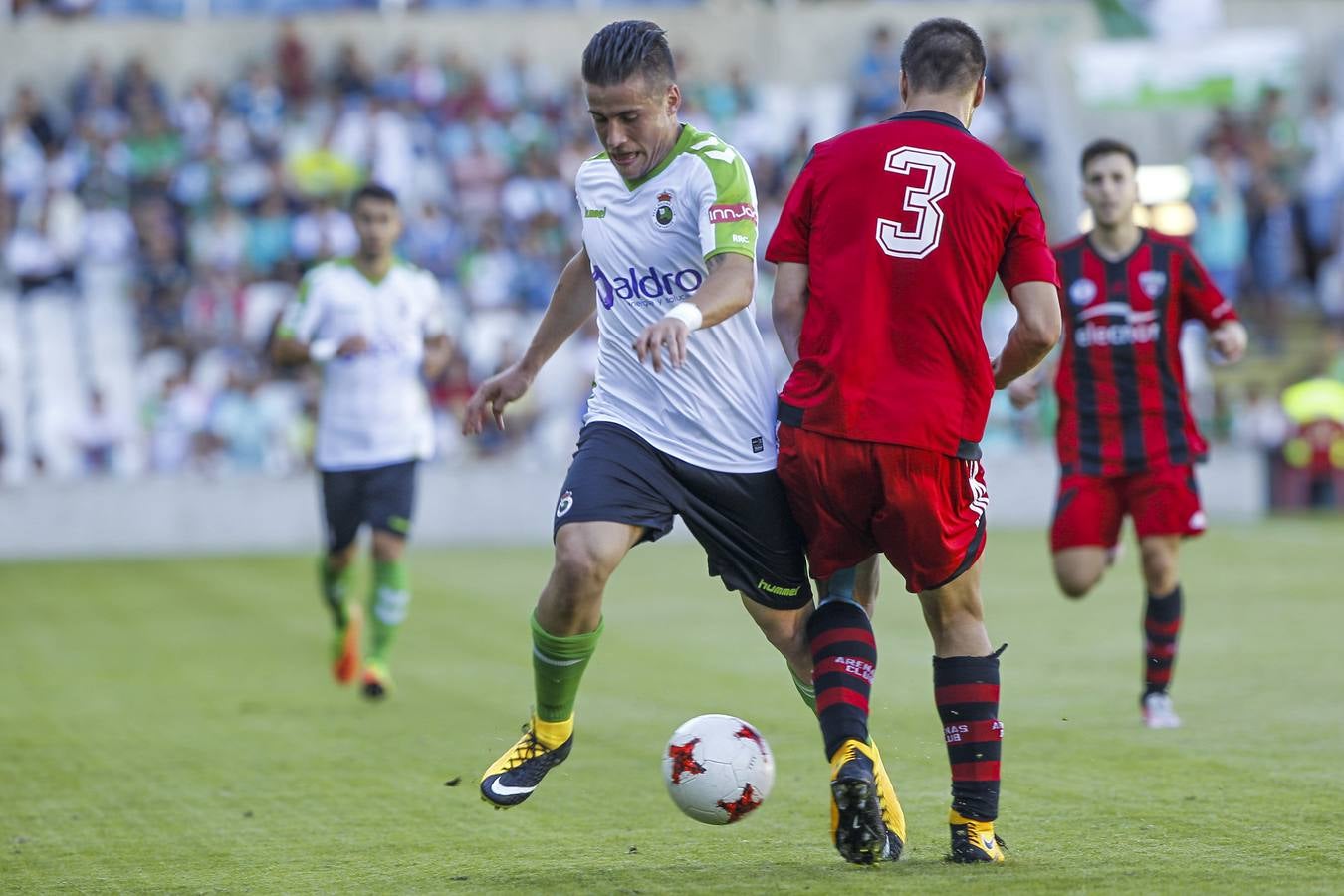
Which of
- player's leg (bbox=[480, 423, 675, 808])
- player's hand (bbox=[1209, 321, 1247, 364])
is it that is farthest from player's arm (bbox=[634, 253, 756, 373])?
player's hand (bbox=[1209, 321, 1247, 364])

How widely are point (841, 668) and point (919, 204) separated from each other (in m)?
1.34

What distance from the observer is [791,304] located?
219 inches

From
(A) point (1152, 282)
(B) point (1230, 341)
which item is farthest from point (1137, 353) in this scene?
(B) point (1230, 341)

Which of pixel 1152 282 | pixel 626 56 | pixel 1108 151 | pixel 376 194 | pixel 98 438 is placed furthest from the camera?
pixel 98 438

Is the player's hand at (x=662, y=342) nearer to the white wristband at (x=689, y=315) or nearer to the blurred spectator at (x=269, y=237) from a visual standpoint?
the white wristband at (x=689, y=315)

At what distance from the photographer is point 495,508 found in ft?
73.6

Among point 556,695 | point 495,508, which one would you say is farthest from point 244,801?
point 495,508

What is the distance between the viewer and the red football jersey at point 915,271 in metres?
5.36

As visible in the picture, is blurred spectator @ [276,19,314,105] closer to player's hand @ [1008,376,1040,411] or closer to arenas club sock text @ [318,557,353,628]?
arenas club sock text @ [318,557,353,628]

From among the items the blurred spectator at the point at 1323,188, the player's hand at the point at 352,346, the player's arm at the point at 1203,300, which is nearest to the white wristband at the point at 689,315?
the player's arm at the point at 1203,300

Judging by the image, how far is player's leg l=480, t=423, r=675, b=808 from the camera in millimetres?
5652

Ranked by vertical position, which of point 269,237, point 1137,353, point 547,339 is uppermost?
point 547,339

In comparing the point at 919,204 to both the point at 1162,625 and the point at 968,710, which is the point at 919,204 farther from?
the point at 1162,625

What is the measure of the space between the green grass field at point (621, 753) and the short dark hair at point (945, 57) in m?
2.20
